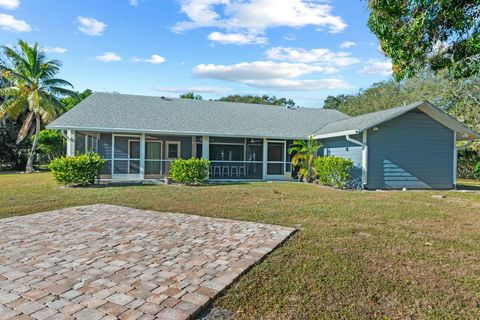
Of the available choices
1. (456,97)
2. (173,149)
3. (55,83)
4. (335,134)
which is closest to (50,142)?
(55,83)

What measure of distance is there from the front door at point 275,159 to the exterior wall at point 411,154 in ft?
18.0

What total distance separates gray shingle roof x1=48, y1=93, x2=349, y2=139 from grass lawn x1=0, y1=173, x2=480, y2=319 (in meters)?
5.84

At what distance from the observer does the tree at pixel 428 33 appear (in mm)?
5820

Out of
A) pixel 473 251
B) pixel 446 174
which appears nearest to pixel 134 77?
pixel 446 174

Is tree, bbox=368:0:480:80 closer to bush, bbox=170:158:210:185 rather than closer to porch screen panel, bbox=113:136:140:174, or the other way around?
bush, bbox=170:158:210:185

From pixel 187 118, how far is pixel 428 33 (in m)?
14.0

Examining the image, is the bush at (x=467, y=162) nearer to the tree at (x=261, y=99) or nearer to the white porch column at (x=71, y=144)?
the white porch column at (x=71, y=144)

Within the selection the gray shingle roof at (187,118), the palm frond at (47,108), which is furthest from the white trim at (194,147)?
the palm frond at (47,108)

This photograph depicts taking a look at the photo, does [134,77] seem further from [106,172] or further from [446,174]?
[446,174]

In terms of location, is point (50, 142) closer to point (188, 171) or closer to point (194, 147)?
point (194, 147)

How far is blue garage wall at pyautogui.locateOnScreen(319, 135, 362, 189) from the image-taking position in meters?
15.2

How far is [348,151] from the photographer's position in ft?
52.4

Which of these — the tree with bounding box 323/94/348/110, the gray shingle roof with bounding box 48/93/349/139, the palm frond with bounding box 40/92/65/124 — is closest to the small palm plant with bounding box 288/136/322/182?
the gray shingle roof with bounding box 48/93/349/139

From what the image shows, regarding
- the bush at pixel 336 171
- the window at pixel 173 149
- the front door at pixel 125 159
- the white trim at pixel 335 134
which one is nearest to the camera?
the white trim at pixel 335 134
